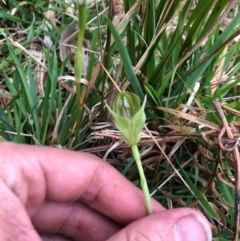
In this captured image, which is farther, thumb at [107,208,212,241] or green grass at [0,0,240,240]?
green grass at [0,0,240,240]

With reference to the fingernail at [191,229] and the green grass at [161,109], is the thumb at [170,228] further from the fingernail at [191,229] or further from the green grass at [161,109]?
the green grass at [161,109]

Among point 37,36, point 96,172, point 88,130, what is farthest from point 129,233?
point 37,36

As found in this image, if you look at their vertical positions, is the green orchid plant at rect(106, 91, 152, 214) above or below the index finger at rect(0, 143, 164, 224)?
above

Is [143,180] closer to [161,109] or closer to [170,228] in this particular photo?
[170,228]

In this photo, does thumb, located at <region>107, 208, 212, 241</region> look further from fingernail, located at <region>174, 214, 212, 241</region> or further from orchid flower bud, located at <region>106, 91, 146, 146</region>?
orchid flower bud, located at <region>106, 91, 146, 146</region>

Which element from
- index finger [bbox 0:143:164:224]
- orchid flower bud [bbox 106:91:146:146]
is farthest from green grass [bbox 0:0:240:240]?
orchid flower bud [bbox 106:91:146:146]

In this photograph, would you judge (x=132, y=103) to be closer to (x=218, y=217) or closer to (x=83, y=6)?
(x=83, y=6)

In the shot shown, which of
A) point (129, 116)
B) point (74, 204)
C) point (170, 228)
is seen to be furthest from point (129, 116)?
point (74, 204)
